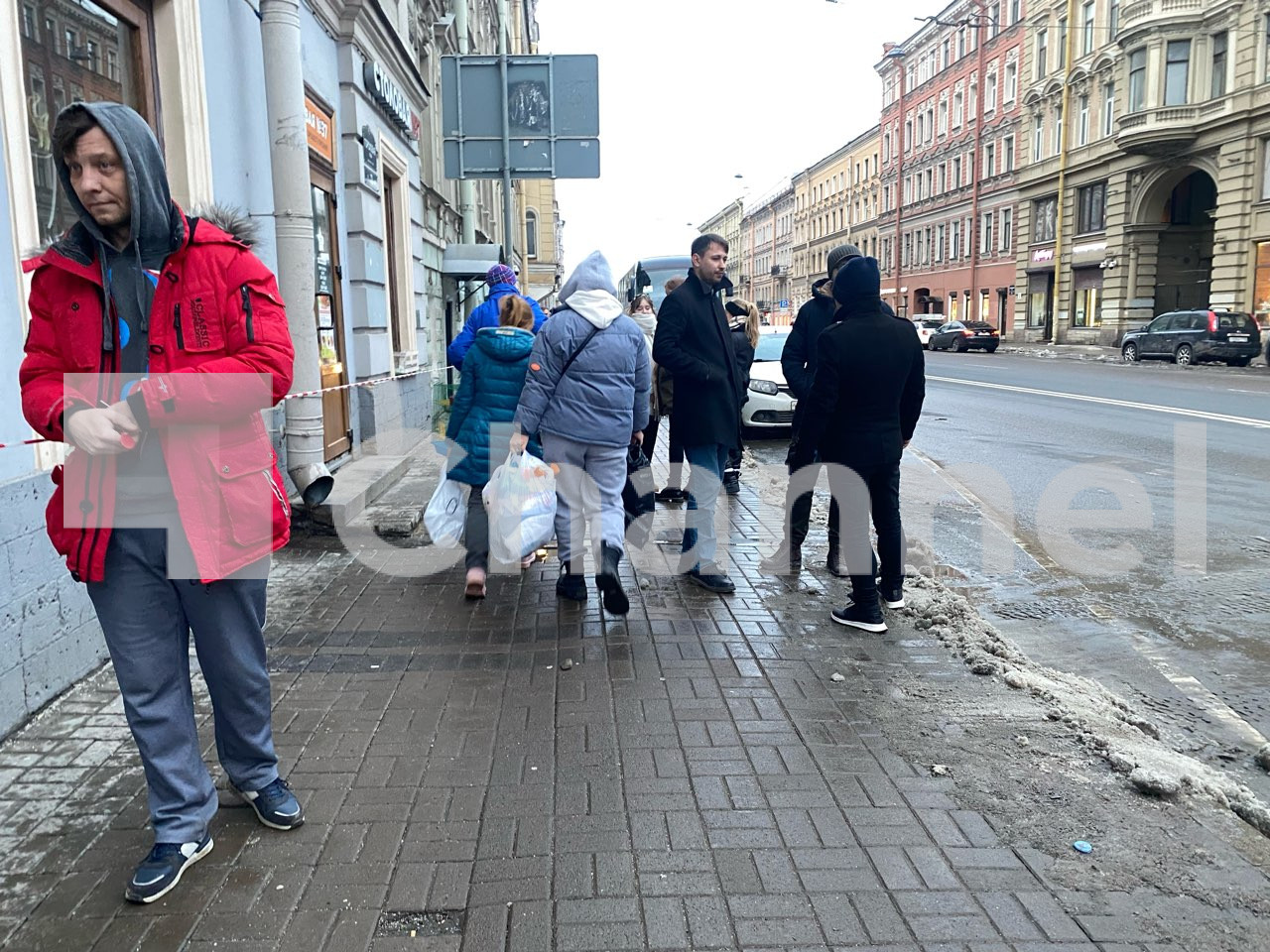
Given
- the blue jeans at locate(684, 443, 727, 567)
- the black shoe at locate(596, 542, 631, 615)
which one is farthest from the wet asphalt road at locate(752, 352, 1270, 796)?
the black shoe at locate(596, 542, 631, 615)

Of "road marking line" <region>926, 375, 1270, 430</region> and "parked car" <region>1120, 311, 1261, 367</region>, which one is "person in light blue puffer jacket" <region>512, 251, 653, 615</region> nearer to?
"road marking line" <region>926, 375, 1270, 430</region>

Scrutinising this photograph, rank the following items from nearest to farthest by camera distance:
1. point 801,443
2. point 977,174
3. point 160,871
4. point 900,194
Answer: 1. point 160,871
2. point 801,443
3. point 977,174
4. point 900,194

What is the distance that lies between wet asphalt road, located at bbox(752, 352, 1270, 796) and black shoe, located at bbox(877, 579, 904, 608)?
570 millimetres

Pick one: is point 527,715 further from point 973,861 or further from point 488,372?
point 488,372

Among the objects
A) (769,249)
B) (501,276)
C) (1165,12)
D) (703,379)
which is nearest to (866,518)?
(703,379)

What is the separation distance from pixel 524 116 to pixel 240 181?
4730 millimetres

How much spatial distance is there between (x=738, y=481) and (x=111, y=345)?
23.5 feet

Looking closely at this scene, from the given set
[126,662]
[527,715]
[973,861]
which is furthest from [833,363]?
[126,662]

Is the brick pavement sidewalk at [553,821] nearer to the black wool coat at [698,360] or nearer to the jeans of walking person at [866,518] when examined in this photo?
the jeans of walking person at [866,518]

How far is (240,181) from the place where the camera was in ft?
23.5

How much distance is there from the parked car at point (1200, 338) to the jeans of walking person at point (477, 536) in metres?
28.4

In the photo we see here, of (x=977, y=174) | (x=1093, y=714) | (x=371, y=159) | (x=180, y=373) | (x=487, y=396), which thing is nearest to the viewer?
(x=180, y=373)

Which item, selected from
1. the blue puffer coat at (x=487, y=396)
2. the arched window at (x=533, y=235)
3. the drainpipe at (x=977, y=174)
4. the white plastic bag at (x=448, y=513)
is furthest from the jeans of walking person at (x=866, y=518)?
the drainpipe at (x=977, y=174)

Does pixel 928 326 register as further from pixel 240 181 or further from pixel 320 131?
pixel 240 181
